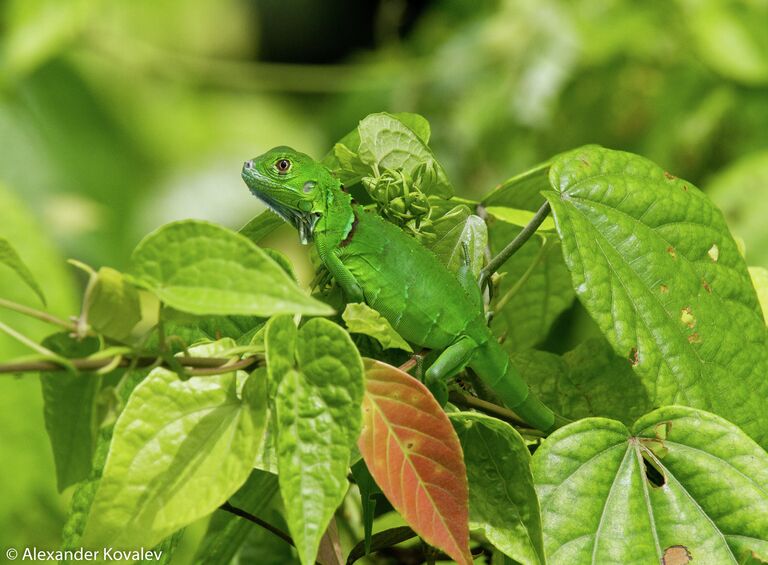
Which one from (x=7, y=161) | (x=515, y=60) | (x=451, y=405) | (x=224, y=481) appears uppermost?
(x=515, y=60)

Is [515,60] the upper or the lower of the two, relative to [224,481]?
upper

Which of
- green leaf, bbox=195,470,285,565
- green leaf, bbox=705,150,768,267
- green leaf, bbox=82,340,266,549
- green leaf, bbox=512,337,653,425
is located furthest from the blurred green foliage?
green leaf, bbox=82,340,266,549

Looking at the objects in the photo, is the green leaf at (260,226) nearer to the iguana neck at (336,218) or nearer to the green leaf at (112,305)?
the iguana neck at (336,218)

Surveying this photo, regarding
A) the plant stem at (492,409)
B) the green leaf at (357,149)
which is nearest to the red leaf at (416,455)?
the plant stem at (492,409)

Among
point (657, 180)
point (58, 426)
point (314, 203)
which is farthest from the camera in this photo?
point (314, 203)

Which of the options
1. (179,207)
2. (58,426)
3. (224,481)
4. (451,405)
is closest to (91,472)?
(58,426)

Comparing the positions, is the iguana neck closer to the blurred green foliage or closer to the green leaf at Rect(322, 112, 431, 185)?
the green leaf at Rect(322, 112, 431, 185)

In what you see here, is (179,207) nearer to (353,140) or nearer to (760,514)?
(353,140)
